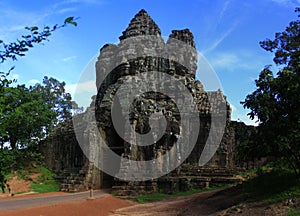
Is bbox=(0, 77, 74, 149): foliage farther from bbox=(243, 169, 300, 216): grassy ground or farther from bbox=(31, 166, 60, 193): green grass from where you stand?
bbox=(243, 169, 300, 216): grassy ground

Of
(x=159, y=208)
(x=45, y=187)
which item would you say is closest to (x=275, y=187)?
(x=159, y=208)

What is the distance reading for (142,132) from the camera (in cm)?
2147

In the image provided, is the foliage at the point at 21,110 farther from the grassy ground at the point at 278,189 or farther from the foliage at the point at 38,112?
the grassy ground at the point at 278,189

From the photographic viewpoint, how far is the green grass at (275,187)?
10852 millimetres

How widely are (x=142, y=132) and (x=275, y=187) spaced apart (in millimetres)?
10798

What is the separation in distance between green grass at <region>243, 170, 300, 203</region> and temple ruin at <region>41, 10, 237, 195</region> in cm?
619

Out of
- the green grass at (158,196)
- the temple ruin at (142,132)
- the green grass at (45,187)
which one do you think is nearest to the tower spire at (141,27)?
the temple ruin at (142,132)

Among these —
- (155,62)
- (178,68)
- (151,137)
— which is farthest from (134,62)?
(151,137)

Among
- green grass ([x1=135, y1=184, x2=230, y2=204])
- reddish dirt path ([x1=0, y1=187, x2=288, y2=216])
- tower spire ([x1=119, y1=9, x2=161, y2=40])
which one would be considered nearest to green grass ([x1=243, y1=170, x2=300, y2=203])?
reddish dirt path ([x1=0, y1=187, x2=288, y2=216])

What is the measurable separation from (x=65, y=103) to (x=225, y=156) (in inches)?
940

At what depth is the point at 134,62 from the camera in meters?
27.5

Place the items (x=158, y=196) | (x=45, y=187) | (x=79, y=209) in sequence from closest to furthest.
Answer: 1. (x=79, y=209)
2. (x=158, y=196)
3. (x=45, y=187)

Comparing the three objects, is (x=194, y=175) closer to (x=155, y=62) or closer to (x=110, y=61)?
(x=155, y=62)

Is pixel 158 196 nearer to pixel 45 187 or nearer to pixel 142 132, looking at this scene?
pixel 142 132
